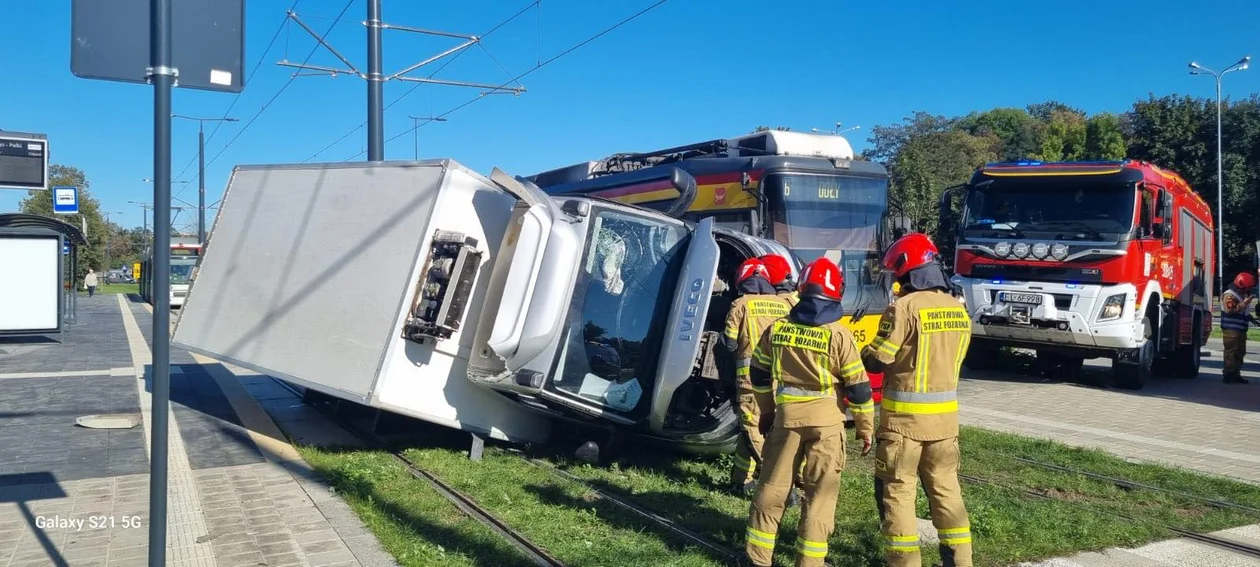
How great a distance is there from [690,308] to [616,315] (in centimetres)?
72

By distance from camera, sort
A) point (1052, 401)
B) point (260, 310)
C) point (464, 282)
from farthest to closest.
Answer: point (1052, 401) → point (260, 310) → point (464, 282)

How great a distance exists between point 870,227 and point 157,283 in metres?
10.5

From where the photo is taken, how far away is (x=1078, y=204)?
13125 millimetres

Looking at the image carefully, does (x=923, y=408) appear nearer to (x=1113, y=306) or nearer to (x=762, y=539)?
(x=762, y=539)

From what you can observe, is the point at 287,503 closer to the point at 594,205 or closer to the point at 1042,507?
the point at 594,205

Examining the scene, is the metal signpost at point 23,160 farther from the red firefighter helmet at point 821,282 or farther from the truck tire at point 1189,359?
the truck tire at point 1189,359

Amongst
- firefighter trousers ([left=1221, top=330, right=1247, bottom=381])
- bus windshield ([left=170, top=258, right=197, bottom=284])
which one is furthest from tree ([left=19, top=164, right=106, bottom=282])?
firefighter trousers ([left=1221, top=330, right=1247, bottom=381])

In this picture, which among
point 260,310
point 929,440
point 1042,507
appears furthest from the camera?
point 260,310

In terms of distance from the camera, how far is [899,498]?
4.70 m

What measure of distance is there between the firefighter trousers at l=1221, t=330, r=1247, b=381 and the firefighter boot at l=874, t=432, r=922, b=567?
38.7 feet

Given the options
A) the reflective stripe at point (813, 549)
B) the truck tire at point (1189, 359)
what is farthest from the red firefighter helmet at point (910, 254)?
the truck tire at point (1189, 359)

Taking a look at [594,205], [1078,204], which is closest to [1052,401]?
[1078,204]

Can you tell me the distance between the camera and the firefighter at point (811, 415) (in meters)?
4.76

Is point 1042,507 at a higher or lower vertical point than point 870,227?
lower
